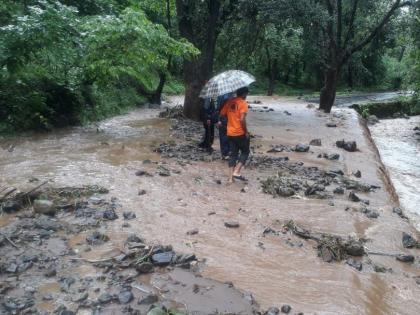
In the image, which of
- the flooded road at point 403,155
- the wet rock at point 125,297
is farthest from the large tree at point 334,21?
the wet rock at point 125,297

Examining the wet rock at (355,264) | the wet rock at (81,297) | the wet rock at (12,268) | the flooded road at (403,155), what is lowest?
the flooded road at (403,155)

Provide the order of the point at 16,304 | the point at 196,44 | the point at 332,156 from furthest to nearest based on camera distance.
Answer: the point at 196,44, the point at 332,156, the point at 16,304

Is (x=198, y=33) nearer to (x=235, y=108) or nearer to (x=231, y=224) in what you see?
(x=235, y=108)

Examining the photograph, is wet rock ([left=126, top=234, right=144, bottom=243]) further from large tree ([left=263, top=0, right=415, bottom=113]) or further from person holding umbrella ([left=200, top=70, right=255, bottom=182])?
large tree ([left=263, top=0, right=415, bottom=113])

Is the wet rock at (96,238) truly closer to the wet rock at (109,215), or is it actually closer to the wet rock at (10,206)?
the wet rock at (109,215)

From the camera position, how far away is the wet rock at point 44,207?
6.11 metres

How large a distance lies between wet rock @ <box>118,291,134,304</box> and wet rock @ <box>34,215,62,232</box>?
173cm

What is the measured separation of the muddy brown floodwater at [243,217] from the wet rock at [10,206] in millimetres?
193

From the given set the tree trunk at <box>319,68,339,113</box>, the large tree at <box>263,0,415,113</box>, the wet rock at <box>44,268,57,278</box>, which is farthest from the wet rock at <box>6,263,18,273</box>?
the tree trunk at <box>319,68,339,113</box>

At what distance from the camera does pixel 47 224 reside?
5.80 meters

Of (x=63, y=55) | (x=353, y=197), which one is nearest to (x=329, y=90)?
(x=63, y=55)

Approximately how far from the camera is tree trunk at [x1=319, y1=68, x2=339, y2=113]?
65.6 ft

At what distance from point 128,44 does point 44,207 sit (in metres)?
6.01

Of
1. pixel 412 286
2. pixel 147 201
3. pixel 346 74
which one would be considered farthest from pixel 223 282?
pixel 346 74
